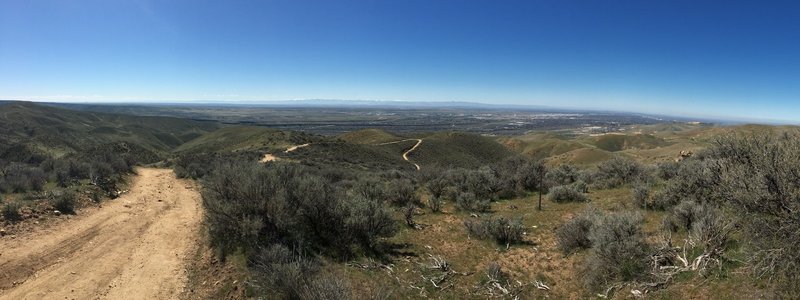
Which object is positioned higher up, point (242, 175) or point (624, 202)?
point (242, 175)

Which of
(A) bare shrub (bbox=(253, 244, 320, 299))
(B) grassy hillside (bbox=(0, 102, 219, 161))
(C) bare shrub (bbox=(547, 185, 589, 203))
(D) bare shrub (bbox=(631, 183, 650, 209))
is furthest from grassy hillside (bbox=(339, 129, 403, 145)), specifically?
(A) bare shrub (bbox=(253, 244, 320, 299))

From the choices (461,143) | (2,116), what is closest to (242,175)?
(461,143)

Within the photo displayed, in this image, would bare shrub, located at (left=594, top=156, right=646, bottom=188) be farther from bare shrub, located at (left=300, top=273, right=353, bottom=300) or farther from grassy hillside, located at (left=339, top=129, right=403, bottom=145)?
grassy hillside, located at (left=339, top=129, right=403, bottom=145)

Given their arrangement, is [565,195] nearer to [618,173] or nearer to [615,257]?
[618,173]

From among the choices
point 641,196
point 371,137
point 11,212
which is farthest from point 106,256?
point 371,137

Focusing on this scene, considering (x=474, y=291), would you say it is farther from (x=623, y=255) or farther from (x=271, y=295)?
(x=271, y=295)
